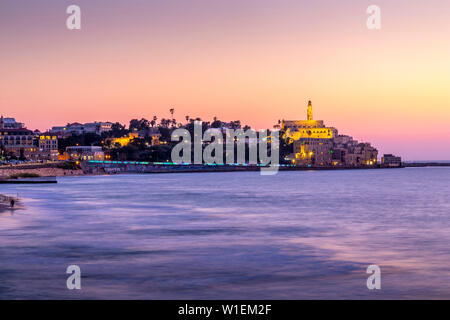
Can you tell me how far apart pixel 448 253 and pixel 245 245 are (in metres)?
11.2

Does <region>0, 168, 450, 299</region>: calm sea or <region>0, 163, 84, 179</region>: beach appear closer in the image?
<region>0, 168, 450, 299</region>: calm sea

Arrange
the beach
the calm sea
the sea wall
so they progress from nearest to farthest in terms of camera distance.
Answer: the calm sea, the sea wall, the beach

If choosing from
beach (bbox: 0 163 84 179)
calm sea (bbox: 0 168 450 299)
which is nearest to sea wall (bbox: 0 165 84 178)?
beach (bbox: 0 163 84 179)

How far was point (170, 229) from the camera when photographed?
148 feet

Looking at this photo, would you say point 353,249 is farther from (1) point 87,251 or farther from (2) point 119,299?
(2) point 119,299

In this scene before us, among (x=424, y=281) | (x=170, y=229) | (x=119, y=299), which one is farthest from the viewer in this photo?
(x=170, y=229)

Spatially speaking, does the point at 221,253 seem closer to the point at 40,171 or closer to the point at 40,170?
the point at 40,171

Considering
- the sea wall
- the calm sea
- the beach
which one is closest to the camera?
the calm sea

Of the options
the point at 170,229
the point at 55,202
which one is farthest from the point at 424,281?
the point at 55,202

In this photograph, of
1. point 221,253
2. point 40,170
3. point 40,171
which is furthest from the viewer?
point 40,170

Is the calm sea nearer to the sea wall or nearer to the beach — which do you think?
the sea wall

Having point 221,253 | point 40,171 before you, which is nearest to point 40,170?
point 40,171

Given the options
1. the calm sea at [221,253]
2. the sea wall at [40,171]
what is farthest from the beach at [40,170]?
the calm sea at [221,253]
